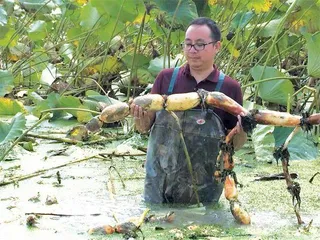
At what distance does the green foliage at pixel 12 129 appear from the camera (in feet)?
8.51

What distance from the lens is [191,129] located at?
8.22 ft

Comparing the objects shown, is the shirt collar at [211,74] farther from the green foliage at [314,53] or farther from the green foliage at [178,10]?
the green foliage at [178,10]

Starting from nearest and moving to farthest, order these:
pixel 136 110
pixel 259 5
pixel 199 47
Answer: pixel 136 110 < pixel 199 47 < pixel 259 5

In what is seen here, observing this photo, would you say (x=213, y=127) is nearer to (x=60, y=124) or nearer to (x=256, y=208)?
(x=256, y=208)

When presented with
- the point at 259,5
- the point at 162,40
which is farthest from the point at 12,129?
the point at 162,40

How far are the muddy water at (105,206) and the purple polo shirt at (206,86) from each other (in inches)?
11.6

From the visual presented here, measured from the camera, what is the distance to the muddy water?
7.17ft

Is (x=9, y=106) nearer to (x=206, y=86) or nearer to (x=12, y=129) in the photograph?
(x=12, y=129)

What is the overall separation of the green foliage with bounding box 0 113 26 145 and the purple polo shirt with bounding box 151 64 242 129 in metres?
0.47

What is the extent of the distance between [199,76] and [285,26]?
4.77ft

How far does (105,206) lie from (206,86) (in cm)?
50

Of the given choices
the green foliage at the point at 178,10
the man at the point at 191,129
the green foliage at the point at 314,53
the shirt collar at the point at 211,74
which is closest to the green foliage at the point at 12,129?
the man at the point at 191,129

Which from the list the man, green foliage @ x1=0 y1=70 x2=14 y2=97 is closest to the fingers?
the man

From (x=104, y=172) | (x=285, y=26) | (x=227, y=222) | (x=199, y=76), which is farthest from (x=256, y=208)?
(x=285, y=26)
